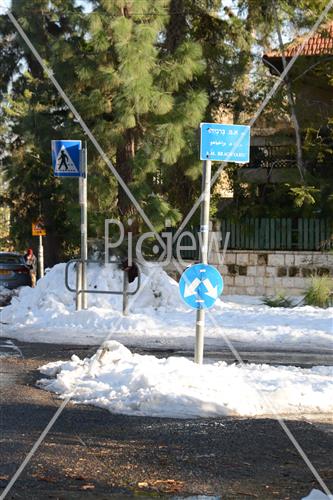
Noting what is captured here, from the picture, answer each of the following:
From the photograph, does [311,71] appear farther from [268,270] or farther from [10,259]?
[10,259]

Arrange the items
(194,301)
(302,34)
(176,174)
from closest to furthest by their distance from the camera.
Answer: (194,301), (176,174), (302,34)

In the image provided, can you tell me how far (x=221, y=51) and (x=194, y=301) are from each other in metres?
13.4

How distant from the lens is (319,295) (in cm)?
1791

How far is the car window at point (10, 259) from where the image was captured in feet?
81.9

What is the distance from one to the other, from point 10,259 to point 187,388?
17.6 metres

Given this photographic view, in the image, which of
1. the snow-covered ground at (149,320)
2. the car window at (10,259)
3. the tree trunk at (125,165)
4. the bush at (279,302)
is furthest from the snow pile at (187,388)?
the car window at (10,259)

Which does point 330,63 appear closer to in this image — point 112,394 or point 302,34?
point 302,34

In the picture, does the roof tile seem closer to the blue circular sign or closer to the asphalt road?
the blue circular sign

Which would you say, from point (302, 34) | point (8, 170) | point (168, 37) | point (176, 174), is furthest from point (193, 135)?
point (8, 170)

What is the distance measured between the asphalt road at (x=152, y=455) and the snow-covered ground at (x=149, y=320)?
5273mm

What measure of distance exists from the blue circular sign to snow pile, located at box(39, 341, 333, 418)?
68 centimetres

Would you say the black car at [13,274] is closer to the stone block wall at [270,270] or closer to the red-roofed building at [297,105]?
the stone block wall at [270,270]

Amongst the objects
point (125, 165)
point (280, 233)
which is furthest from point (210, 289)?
point (280, 233)

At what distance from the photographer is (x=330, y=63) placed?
2252 centimetres
